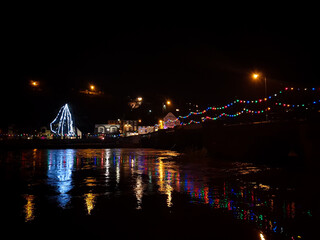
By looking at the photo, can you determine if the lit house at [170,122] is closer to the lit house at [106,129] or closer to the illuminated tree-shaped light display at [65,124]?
the illuminated tree-shaped light display at [65,124]

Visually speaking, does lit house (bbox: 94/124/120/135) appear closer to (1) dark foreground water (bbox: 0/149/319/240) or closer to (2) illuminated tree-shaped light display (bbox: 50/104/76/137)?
(2) illuminated tree-shaped light display (bbox: 50/104/76/137)

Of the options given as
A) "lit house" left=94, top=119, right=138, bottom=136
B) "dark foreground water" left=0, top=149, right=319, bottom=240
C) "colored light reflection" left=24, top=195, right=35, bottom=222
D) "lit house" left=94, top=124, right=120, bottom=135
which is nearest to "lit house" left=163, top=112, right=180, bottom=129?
"lit house" left=94, top=119, right=138, bottom=136

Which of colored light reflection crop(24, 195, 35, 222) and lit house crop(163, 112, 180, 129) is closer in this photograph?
colored light reflection crop(24, 195, 35, 222)

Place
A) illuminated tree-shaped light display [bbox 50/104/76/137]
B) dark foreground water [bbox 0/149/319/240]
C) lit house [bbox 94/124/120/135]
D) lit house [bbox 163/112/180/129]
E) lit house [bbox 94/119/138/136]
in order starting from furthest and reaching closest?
1. lit house [bbox 94/119/138/136]
2. lit house [bbox 94/124/120/135]
3. illuminated tree-shaped light display [bbox 50/104/76/137]
4. lit house [bbox 163/112/180/129]
5. dark foreground water [bbox 0/149/319/240]

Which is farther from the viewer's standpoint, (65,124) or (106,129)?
(106,129)

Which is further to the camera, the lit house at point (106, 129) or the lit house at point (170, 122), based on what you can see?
the lit house at point (106, 129)

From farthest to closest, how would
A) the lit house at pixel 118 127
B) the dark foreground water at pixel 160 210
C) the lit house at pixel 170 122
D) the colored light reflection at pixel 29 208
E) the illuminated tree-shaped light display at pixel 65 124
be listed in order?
the lit house at pixel 118 127
the illuminated tree-shaped light display at pixel 65 124
the lit house at pixel 170 122
the colored light reflection at pixel 29 208
the dark foreground water at pixel 160 210

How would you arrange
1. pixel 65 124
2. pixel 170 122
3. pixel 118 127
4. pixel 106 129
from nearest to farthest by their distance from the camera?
pixel 170 122 → pixel 65 124 → pixel 106 129 → pixel 118 127

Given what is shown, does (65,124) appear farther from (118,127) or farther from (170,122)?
(170,122)

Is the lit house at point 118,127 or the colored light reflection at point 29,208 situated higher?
the lit house at point 118,127

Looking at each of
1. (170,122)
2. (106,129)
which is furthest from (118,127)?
(170,122)

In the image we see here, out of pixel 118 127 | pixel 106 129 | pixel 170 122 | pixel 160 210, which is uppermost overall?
pixel 118 127

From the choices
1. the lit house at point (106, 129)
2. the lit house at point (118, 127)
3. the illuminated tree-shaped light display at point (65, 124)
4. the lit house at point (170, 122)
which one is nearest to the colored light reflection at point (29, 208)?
the lit house at point (170, 122)

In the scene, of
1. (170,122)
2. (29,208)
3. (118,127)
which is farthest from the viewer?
(118,127)
